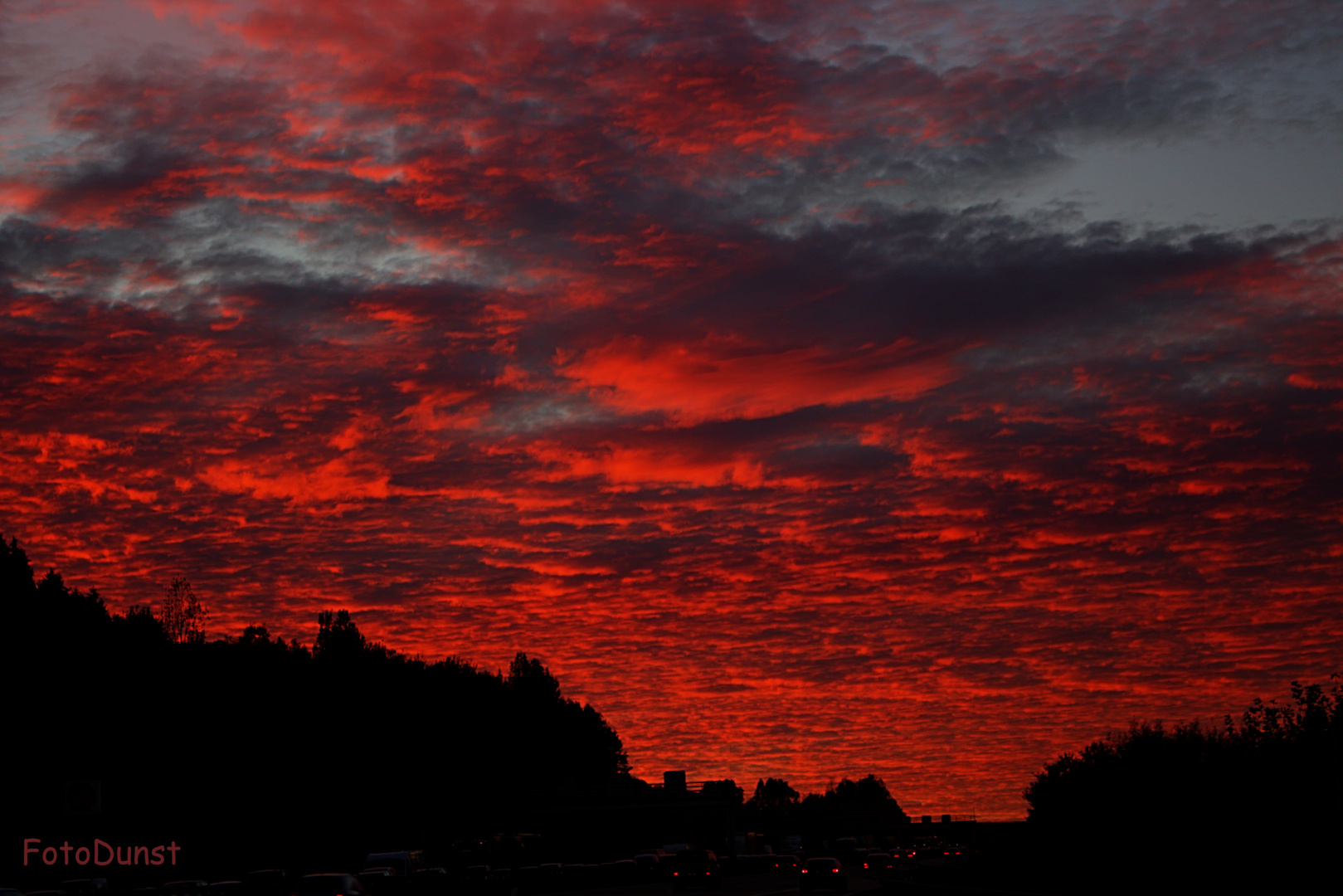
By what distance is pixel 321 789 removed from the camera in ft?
→ 592

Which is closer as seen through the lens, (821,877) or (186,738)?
(821,877)

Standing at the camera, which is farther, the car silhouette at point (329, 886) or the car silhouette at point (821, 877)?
the car silhouette at point (821, 877)

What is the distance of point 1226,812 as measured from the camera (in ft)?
229

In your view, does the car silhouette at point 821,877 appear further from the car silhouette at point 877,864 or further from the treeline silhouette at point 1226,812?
the car silhouette at point 877,864

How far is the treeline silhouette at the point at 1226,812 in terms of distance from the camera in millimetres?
49219

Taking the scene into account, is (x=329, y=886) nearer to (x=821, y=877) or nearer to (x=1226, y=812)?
(x=821, y=877)

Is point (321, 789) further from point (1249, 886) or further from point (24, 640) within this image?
point (1249, 886)

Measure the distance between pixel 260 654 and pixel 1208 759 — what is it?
12395 centimetres

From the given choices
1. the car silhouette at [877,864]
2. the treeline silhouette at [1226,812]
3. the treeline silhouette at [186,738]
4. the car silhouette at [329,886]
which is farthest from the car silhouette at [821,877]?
the treeline silhouette at [186,738]

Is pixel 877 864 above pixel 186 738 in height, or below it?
below

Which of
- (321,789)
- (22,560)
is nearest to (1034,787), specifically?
(321,789)

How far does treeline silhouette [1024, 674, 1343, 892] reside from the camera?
49219 millimetres

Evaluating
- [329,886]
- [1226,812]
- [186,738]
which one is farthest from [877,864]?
[329,886]

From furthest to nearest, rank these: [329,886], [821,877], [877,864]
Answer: [877,864] < [821,877] < [329,886]
